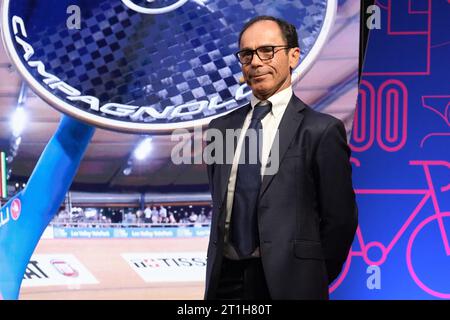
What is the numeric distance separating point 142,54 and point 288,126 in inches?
53.4

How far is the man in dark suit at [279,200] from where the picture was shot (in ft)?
4.78

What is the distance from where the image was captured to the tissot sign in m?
2.64

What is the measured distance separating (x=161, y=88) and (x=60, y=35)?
54 centimetres

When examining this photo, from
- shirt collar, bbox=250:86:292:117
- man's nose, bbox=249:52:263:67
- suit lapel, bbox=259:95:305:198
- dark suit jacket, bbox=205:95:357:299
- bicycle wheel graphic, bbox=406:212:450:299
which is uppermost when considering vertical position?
man's nose, bbox=249:52:263:67

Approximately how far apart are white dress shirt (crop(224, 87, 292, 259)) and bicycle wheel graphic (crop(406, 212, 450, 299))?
171 cm

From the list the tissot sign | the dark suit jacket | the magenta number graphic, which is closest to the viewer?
the dark suit jacket

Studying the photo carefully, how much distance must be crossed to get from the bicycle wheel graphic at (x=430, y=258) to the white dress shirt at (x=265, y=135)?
67.3 inches

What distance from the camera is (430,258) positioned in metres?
2.96

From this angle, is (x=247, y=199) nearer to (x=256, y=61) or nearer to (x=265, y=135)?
(x=265, y=135)

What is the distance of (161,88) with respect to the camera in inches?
105

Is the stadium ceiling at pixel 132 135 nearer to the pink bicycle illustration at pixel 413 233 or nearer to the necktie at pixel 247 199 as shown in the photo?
the pink bicycle illustration at pixel 413 233

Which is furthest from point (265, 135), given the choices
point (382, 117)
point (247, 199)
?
point (382, 117)

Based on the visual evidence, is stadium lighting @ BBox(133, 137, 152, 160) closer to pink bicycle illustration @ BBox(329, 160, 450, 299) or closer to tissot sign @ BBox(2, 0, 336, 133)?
tissot sign @ BBox(2, 0, 336, 133)

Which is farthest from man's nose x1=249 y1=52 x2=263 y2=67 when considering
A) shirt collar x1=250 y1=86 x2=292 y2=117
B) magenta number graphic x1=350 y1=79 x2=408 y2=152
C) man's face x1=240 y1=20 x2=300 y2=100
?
magenta number graphic x1=350 y1=79 x2=408 y2=152
